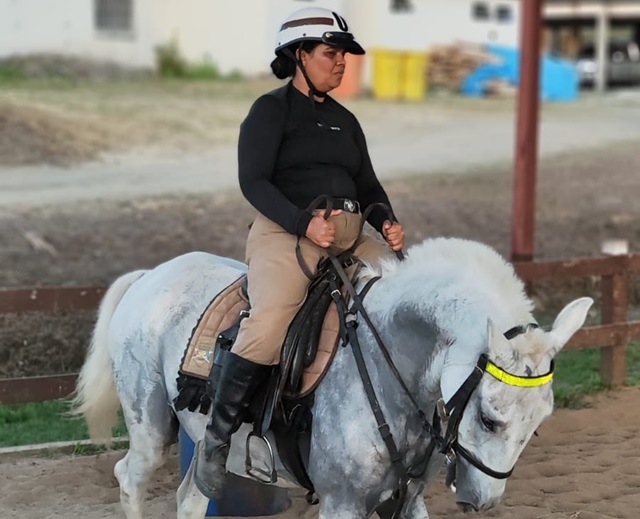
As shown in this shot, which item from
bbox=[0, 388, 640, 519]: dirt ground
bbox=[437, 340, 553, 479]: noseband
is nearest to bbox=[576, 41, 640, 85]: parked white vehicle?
bbox=[0, 388, 640, 519]: dirt ground

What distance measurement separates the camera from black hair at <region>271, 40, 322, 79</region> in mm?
3381

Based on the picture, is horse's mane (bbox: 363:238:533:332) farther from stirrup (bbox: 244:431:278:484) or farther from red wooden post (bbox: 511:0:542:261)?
red wooden post (bbox: 511:0:542:261)

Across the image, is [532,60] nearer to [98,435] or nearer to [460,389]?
[98,435]

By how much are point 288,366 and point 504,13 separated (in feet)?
101

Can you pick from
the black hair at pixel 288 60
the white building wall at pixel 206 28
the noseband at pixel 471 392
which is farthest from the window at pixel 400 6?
the noseband at pixel 471 392

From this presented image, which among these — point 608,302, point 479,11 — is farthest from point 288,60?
point 479,11

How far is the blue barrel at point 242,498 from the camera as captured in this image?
4543mm

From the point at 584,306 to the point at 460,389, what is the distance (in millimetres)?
504

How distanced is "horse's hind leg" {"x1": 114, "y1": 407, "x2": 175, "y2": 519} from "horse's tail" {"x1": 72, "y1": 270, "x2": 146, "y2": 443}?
317 mm

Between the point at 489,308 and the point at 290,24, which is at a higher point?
the point at 290,24

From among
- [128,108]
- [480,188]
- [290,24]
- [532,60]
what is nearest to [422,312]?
[290,24]

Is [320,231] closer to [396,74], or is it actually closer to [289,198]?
[289,198]

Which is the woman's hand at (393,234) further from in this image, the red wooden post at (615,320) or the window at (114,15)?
the window at (114,15)

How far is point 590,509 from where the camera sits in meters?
4.76
